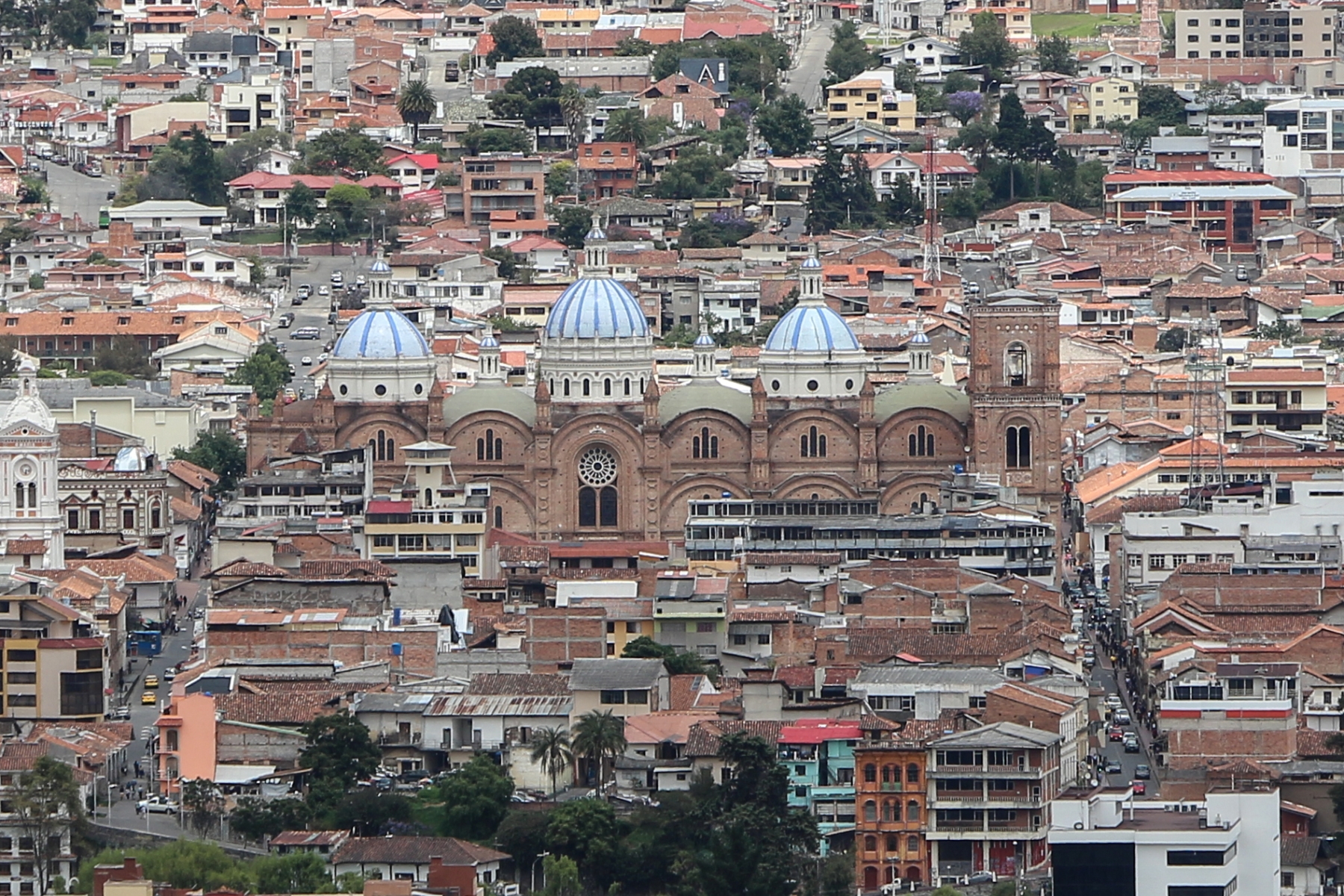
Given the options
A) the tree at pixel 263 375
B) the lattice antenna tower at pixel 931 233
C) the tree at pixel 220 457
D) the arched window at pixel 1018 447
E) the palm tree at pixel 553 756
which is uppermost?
the lattice antenna tower at pixel 931 233

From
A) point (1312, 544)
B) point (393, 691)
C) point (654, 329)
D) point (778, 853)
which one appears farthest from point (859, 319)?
point (778, 853)

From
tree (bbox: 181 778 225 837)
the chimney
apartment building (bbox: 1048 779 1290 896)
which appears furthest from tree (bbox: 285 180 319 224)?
apartment building (bbox: 1048 779 1290 896)

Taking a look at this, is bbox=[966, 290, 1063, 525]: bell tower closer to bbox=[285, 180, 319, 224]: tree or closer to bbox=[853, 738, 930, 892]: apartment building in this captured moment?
bbox=[853, 738, 930, 892]: apartment building

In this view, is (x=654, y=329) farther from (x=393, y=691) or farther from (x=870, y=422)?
(x=393, y=691)

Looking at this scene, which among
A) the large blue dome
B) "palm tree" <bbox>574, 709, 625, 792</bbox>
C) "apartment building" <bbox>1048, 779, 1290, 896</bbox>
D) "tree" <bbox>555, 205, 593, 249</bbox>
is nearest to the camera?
"apartment building" <bbox>1048, 779, 1290, 896</bbox>

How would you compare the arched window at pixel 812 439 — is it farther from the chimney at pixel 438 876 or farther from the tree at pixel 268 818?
the chimney at pixel 438 876

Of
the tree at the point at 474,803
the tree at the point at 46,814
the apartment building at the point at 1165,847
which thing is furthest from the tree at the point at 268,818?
the apartment building at the point at 1165,847
